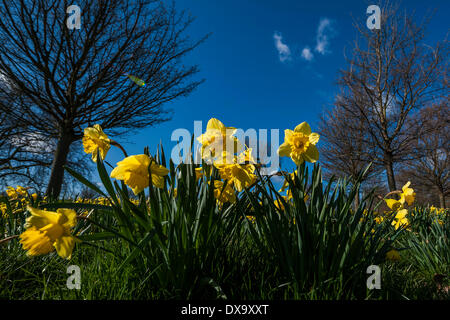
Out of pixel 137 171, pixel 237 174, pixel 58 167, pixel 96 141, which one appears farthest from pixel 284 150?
pixel 58 167

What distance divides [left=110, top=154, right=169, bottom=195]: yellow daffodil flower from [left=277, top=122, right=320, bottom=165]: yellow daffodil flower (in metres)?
0.55

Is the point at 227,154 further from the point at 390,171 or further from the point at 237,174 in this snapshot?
the point at 390,171

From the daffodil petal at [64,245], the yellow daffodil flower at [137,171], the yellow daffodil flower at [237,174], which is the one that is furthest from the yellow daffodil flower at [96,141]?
the yellow daffodil flower at [237,174]

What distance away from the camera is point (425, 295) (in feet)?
4.66

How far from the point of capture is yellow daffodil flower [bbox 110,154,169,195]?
0.97 m

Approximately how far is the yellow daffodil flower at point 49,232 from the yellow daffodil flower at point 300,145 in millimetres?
900

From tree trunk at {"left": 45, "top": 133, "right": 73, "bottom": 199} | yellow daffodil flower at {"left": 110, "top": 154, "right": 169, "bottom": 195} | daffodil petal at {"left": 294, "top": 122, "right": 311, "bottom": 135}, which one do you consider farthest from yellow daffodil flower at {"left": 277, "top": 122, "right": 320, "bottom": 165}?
tree trunk at {"left": 45, "top": 133, "right": 73, "bottom": 199}

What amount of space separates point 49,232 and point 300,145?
1.06m

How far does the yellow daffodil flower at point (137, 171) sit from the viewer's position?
0.97 metres

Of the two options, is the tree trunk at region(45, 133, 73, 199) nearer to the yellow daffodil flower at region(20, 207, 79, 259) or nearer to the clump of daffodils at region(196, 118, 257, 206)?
the yellow daffodil flower at region(20, 207, 79, 259)

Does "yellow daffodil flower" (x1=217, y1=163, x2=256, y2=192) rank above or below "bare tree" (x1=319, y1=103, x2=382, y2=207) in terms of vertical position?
below

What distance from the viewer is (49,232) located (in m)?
0.90

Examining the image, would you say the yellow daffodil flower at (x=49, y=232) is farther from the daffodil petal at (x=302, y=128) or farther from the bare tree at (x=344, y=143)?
the bare tree at (x=344, y=143)
